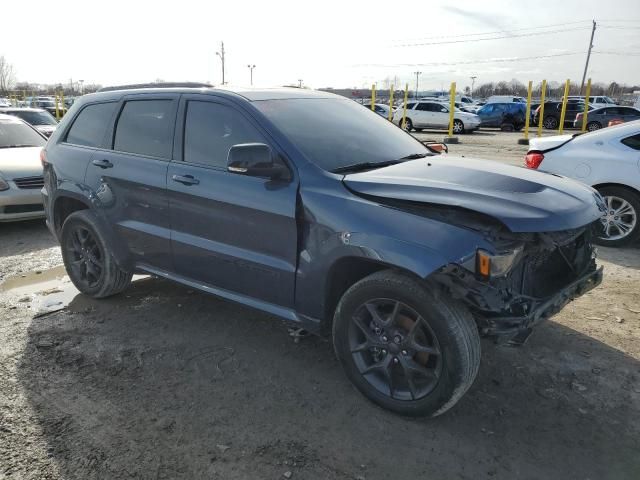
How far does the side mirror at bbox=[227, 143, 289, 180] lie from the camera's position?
3.09 m

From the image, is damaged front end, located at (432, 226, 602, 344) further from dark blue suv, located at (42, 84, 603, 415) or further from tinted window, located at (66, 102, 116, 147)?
tinted window, located at (66, 102, 116, 147)

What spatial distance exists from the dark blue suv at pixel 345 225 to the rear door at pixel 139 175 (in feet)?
0.04

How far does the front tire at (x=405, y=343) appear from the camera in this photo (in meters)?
2.72

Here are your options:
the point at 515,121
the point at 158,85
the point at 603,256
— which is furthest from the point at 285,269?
the point at 515,121

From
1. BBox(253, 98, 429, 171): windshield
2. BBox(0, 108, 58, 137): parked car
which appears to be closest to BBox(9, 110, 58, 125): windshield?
BBox(0, 108, 58, 137): parked car

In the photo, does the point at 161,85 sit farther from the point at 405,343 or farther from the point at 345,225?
the point at 405,343

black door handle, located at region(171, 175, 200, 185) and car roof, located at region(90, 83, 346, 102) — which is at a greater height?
car roof, located at region(90, 83, 346, 102)

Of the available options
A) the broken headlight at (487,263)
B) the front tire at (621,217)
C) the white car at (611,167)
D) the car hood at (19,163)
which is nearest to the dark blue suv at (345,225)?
the broken headlight at (487,263)

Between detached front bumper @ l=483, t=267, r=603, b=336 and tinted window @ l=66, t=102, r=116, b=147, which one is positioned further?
tinted window @ l=66, t=102, r=116, b=147

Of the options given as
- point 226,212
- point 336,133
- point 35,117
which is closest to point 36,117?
point 35,117

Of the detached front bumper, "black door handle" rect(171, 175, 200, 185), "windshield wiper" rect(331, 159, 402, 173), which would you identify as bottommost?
the detached front bumper

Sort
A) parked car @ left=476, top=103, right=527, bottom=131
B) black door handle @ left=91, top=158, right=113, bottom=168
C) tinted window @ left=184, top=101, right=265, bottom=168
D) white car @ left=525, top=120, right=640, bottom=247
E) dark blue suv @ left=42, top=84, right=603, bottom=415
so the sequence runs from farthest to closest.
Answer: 1. parked car @ left=476, top=103, right=527, bottom=131
2. white car @ left=525, top=120, right=640, bottom=247
3. black door handle @ left=91, top=158, right=113, bottom=168
4. tinted window @ left=184, top=101, right=265, bottom=168
5. dark blue suv @ left=42, top=84, right=603, bottom=415

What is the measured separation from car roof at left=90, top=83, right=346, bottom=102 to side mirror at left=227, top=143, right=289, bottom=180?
62cm

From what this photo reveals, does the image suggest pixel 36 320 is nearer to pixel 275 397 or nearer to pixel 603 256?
pixel 275 397
